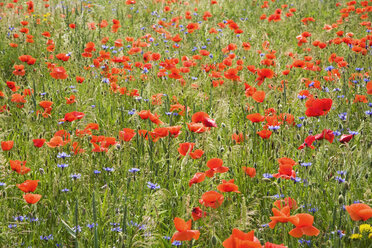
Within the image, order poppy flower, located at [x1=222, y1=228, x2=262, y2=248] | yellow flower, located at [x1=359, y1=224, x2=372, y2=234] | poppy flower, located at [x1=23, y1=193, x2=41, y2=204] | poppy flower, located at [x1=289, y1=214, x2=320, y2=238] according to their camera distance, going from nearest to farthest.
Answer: poppy flower, located at [x1=222, y1=228, x2=262, y2=248] < poppy flower, located at [x1=289, y1=214, x2=320, y2=238] < yellow flower, located at [x1=359, y1=224, x2=372, y2=234] < poppy flower, located at [x1=23, y1=193, x2=41, y2=204]

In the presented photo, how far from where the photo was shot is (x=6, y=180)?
7.59 feet

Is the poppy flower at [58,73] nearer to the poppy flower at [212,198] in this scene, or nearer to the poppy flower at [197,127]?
the poppy flower at [197,127]

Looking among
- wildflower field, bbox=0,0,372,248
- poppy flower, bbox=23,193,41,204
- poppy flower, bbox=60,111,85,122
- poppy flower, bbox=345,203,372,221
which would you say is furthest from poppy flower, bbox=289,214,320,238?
poppy flower, bbox=60,111,85,122

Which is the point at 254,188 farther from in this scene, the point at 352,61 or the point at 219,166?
the point at 352,61

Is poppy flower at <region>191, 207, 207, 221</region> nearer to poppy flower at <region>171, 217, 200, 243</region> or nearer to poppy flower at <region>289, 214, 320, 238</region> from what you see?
poppy flower at <region>171, 217, 200, 243</region>

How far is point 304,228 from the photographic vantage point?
144cm

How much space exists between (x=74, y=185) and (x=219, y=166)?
0.81 meters

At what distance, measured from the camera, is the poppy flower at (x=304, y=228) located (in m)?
1.40

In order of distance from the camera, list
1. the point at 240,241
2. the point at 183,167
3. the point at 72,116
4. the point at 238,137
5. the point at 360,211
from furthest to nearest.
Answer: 1. the point at 238,137
2. the point at 72,116
3. the point at 183,167
4. the point at 360,211
5. the point at 240,241

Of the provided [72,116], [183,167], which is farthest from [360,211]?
[72,116]

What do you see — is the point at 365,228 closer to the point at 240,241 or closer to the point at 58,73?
the point at 240,241

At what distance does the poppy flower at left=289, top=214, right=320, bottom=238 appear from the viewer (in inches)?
55.3

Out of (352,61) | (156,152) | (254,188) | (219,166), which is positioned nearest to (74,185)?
(156,152)

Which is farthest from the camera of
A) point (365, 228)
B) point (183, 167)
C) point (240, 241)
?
point (183, 167)
